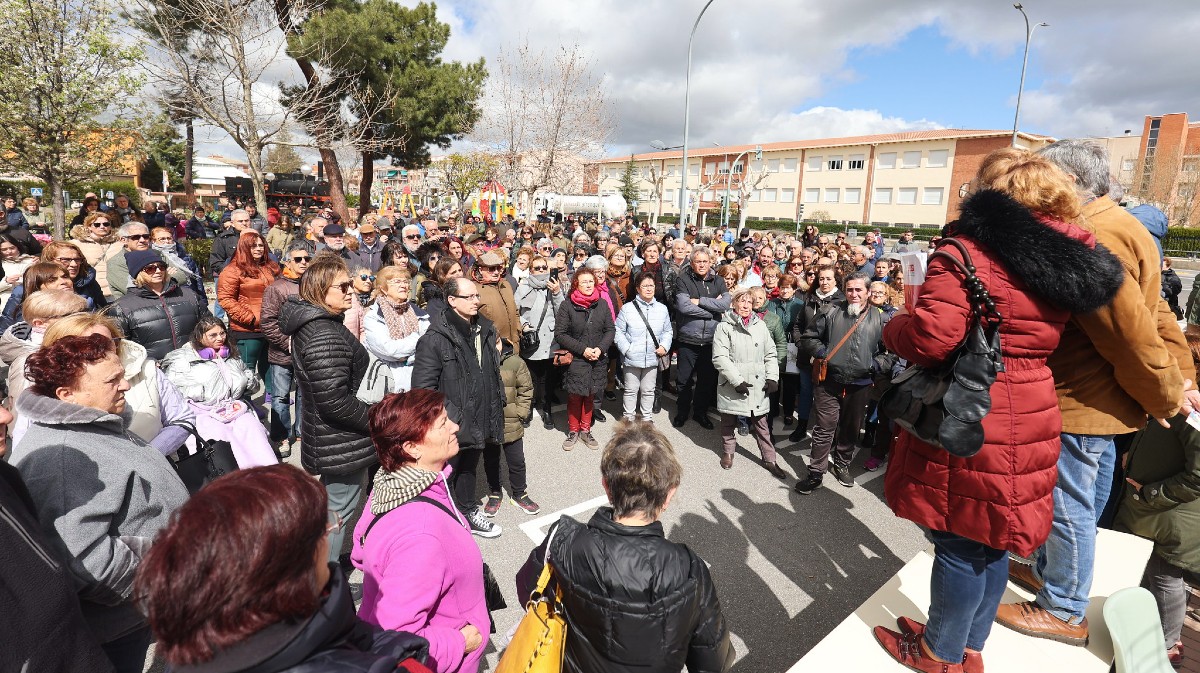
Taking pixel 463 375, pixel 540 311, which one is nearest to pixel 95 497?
pixel 463 375

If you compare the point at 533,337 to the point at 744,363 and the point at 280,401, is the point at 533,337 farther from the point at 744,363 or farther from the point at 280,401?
the point at 280,401

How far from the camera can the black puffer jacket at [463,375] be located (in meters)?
3.42

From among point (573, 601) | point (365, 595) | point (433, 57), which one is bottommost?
point (365, 595)

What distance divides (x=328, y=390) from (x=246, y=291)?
302 centimetres

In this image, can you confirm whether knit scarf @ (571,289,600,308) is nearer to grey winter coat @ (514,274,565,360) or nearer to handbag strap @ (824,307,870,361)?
grey winter coat @ (514,274,565,360)

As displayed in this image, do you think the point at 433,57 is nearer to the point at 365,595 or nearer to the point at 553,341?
the point at 553,341

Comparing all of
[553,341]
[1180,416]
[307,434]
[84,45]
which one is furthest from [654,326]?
[84,45]

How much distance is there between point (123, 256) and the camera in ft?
18.4

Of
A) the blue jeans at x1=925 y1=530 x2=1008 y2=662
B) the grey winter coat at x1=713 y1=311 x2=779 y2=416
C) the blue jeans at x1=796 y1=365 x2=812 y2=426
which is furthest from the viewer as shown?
the blue jeans at x1=796 y1=365 x2=812 y2=426

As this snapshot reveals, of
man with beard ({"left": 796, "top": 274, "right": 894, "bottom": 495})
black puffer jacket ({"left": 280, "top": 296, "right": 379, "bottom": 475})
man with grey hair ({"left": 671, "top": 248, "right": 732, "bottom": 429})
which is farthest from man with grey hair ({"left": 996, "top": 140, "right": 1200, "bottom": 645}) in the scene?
man with grey hair ({"left": 671, "top": 248, "right": 732, "bottom": 429})

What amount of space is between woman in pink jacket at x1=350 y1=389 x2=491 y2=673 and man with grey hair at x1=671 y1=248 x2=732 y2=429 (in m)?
4.17

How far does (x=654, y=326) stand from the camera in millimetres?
5613

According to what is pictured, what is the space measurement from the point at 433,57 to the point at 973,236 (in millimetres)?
19633

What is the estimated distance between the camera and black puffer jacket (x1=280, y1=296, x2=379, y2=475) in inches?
117
